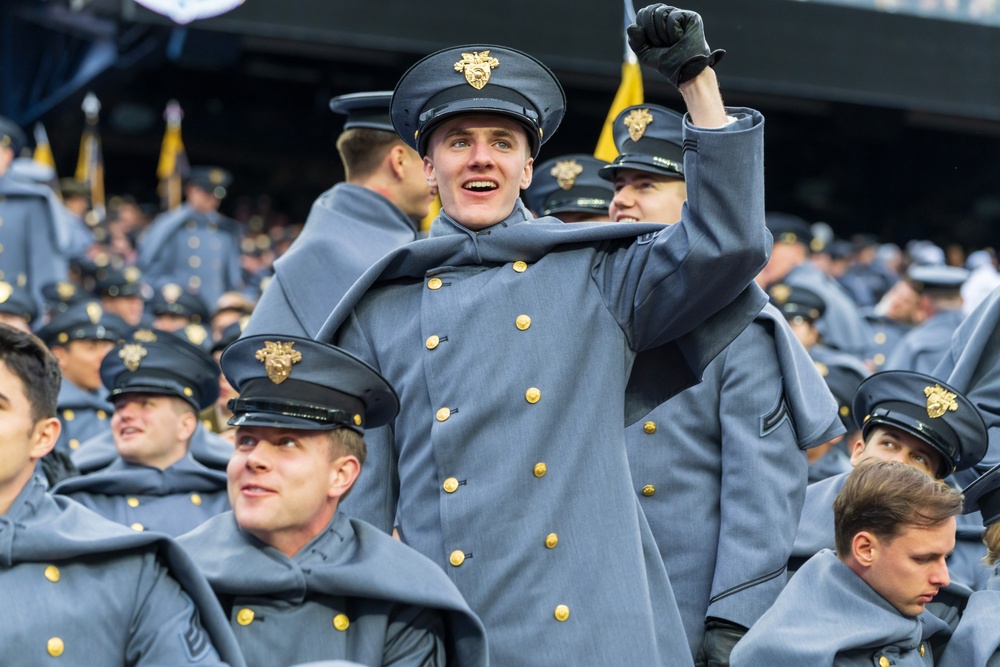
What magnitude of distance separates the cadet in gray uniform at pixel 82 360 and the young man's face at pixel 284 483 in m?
4.56

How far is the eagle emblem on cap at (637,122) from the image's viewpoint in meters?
5.30

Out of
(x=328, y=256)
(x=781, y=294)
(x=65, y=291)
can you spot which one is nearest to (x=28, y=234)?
(x=65, y=291)

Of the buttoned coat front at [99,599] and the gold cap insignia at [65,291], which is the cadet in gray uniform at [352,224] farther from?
the gold cap insignia at [65,291]

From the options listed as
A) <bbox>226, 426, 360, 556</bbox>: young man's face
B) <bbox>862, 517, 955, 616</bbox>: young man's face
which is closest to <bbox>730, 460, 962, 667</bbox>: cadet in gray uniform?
<bbox>862, 517, 955, 616</bbox>: young man's face

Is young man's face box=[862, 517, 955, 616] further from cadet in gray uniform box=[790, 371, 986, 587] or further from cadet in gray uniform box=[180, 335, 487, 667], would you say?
cadet in gray uniform box=[180, 335, 487, 667]

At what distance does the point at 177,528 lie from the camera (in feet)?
20.6

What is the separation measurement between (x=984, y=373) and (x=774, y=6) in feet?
45.8

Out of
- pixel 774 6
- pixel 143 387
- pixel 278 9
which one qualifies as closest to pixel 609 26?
pixel 774 6

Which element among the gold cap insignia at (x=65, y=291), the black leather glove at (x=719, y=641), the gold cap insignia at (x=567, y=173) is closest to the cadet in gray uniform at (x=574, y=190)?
the gold cap insignia at (x=567, y=173)

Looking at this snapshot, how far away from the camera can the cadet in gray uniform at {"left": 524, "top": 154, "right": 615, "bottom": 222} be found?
636cm

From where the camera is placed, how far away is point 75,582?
3.68 meters

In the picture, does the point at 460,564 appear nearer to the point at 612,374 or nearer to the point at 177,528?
the point at 612,374

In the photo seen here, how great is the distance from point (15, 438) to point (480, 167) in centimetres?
122

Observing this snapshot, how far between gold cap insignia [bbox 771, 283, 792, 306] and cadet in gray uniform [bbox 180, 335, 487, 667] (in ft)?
16.8
